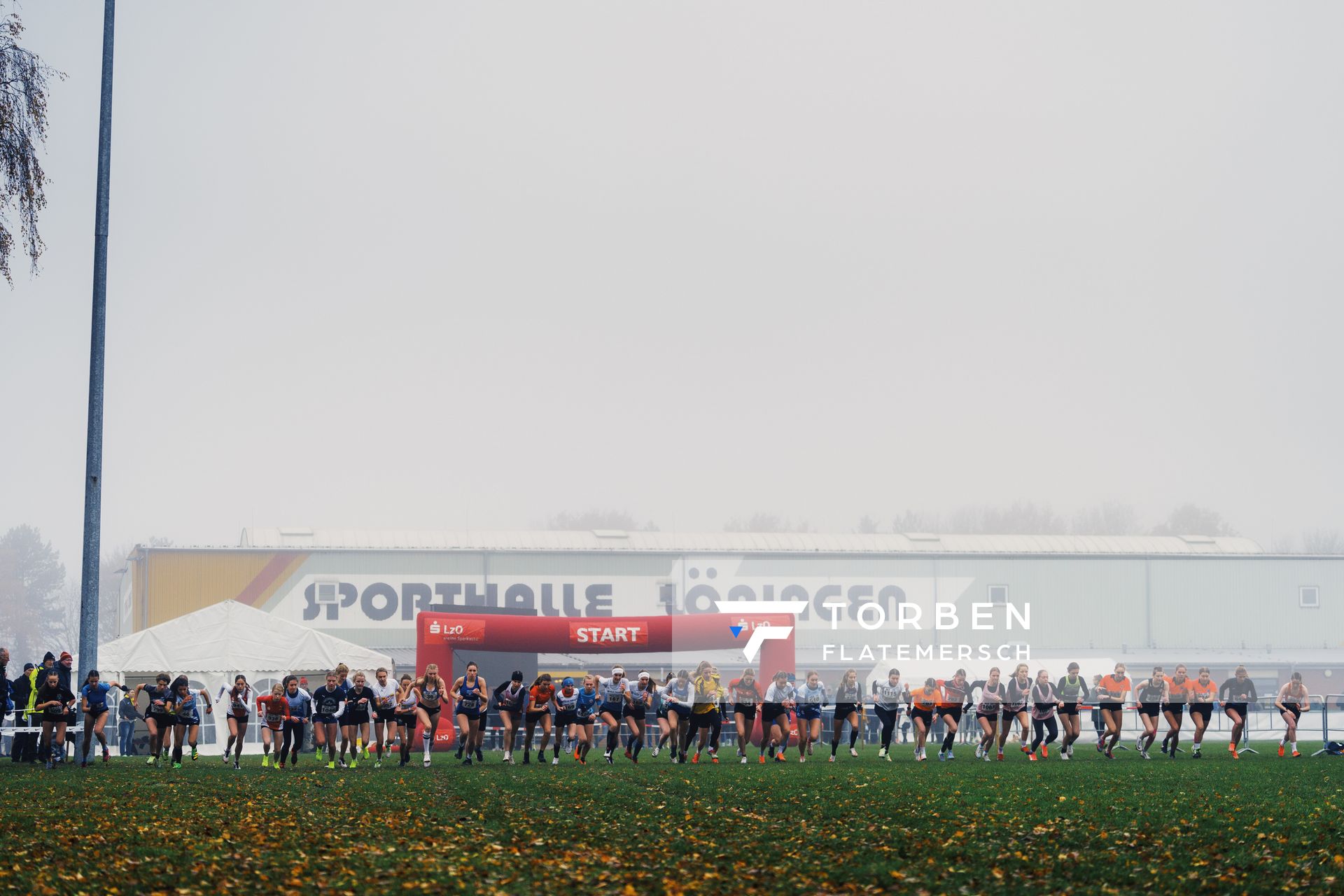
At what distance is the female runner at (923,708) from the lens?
27469 millimetres

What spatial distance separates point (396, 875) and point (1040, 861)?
474cm

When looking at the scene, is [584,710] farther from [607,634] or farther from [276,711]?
[607,634]

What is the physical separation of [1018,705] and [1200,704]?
12.1ft

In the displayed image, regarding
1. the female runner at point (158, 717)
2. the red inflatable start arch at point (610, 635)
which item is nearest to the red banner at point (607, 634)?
the red inflatable start arch at point (610, 635)

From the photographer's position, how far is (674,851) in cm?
1207

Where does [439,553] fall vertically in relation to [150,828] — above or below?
above

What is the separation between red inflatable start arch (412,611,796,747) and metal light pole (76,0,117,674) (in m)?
12.9

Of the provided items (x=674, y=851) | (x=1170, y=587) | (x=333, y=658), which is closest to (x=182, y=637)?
(x=333, y=658)

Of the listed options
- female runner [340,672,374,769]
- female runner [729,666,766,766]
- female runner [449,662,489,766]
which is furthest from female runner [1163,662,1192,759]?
female runner [340,672,374,769]

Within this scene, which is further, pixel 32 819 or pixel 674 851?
pixel 32 819

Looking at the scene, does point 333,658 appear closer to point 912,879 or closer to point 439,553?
point 439,553

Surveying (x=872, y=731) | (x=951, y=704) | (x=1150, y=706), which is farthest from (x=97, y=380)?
(x=872, y=731)

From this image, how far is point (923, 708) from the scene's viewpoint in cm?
2769

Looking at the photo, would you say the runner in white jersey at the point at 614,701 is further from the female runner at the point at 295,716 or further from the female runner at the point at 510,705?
the female runner at the point at 295,716
